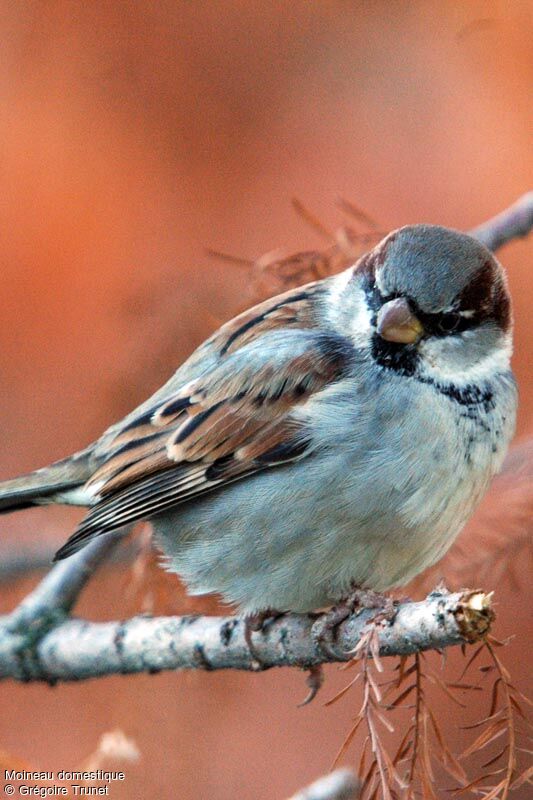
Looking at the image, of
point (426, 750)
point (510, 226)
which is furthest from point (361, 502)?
point (510, 226)

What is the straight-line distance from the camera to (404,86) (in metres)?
4.36

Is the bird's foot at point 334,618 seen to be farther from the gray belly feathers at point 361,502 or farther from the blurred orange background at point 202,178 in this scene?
the blurred orange background at point 202,178

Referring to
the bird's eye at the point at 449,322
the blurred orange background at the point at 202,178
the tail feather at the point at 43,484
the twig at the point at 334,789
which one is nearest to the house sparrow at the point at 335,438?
the bird's eye at the point at 449,322

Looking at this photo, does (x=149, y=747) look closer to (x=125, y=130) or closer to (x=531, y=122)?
(x=125, y=130)

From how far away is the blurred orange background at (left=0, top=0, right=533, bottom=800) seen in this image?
363 centimetres

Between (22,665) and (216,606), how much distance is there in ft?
1.95

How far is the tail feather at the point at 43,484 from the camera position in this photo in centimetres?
306

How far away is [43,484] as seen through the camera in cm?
308

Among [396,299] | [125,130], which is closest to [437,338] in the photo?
[396,299]

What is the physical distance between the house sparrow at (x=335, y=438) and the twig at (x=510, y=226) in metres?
0.28

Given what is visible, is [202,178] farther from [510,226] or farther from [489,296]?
[489,296]

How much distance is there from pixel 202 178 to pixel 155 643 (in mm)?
2023

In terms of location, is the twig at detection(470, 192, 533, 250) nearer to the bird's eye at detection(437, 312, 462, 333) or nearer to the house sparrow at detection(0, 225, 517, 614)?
the house sparrow at detection(0, 225, 517, 614)

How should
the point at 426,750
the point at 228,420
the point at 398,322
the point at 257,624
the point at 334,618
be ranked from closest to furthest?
the point at 426,750
the point at 334,618
the point at 398,322
the point at 257,624
the point at 228,420
